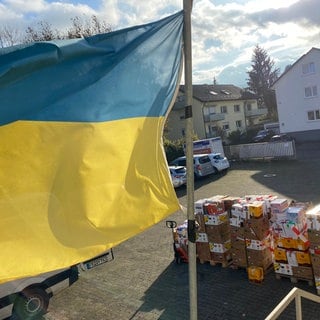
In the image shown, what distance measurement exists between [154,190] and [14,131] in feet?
3.63

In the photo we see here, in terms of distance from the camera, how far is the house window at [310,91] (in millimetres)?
35634

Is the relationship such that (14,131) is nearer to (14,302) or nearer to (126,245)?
(14,302)

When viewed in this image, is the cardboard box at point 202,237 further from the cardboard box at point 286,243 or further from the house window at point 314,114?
the house window at point 314,114

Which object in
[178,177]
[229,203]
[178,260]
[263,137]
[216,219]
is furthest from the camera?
[263,137]

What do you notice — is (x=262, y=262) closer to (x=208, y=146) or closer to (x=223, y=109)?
(x=208, y=146)

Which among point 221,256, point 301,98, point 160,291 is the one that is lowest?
point 160,291

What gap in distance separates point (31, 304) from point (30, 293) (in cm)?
24

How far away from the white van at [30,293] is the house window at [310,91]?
33939 millimetres

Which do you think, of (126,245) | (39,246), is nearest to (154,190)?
(39,246)

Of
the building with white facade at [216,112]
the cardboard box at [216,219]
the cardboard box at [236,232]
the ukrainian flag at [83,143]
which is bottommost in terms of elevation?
the cardboard box at [236,232]

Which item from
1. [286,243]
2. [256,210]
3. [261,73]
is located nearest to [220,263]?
[256,210]

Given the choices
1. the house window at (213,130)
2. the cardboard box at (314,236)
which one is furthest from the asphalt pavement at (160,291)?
the house window at (213,130)

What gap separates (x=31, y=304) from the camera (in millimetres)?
7277

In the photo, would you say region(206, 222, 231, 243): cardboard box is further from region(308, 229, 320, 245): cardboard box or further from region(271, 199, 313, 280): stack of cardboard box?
region(308, 229, 320, 245): cardboard box
